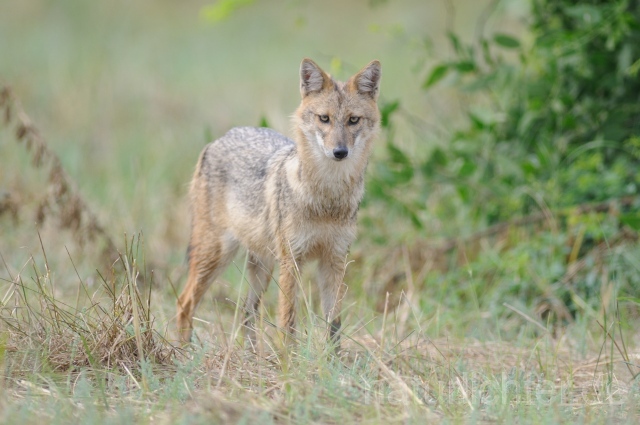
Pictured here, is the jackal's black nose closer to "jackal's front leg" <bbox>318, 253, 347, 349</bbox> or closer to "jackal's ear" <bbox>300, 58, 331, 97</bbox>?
"jackal's ear" <bbox>300, 58, 331, 97</bbox>

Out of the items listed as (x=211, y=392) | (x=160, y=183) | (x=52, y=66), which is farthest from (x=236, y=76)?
(x=211, y=392)

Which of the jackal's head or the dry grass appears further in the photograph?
the jackal's head

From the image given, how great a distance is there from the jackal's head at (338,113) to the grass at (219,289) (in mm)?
1056

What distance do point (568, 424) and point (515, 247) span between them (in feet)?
12.7

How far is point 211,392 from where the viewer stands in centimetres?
408

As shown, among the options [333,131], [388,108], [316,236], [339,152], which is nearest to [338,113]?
[333,131]

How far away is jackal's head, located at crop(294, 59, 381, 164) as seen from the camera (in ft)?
18.1

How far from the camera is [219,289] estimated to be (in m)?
7.65

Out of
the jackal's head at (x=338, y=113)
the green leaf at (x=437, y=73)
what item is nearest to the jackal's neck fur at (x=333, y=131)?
the jackal's head at (x=338, y=113)

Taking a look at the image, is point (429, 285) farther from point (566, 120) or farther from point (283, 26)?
point (283, 26)

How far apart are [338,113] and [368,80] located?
1.35 feet

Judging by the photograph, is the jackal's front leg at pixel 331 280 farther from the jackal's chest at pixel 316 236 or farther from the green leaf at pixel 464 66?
the green leaf at pixel 464 66

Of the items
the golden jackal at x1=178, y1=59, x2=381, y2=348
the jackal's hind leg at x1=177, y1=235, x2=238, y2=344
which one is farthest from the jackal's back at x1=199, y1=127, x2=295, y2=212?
the jackal's hind leg at x1=177, y1=235, x2=238, y2=344

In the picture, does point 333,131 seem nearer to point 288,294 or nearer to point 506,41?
point 288,294
